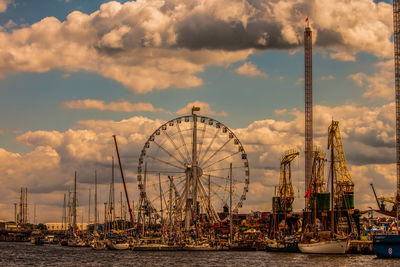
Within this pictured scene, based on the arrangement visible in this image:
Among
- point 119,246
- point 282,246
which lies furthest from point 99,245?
point 282,246

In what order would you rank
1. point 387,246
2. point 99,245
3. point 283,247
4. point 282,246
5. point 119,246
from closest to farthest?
point 387,246, point 283,247, point 282,246, point 119,246, point 99,245

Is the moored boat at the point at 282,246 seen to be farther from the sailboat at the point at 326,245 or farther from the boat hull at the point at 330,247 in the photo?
the boat hull at the point at 330,247

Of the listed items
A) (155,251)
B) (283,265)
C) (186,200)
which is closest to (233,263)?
(283,265)

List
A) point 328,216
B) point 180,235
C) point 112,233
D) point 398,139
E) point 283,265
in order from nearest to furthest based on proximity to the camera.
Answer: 1. point 283,265
2. point 398,139
3. point 180,235
4. point 328,216
5. point 112,233

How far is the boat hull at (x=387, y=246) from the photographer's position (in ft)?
366

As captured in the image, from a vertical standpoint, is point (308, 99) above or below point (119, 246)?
above

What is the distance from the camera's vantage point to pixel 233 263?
117625mm

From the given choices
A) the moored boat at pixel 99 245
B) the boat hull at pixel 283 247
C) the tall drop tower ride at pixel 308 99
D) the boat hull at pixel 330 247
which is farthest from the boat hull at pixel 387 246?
the moored boat at pixel 99 245

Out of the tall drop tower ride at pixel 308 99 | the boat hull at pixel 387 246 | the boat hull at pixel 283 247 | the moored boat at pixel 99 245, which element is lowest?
the moored boat at pixel 99 245

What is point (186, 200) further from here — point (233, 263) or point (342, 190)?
point (342, 190)

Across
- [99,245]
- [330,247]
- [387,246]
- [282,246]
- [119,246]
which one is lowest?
[99,245]

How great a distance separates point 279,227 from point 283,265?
8963cm

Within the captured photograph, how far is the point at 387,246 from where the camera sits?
4439 inches

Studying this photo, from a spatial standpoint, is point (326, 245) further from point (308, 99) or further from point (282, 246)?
point (308, 99)
